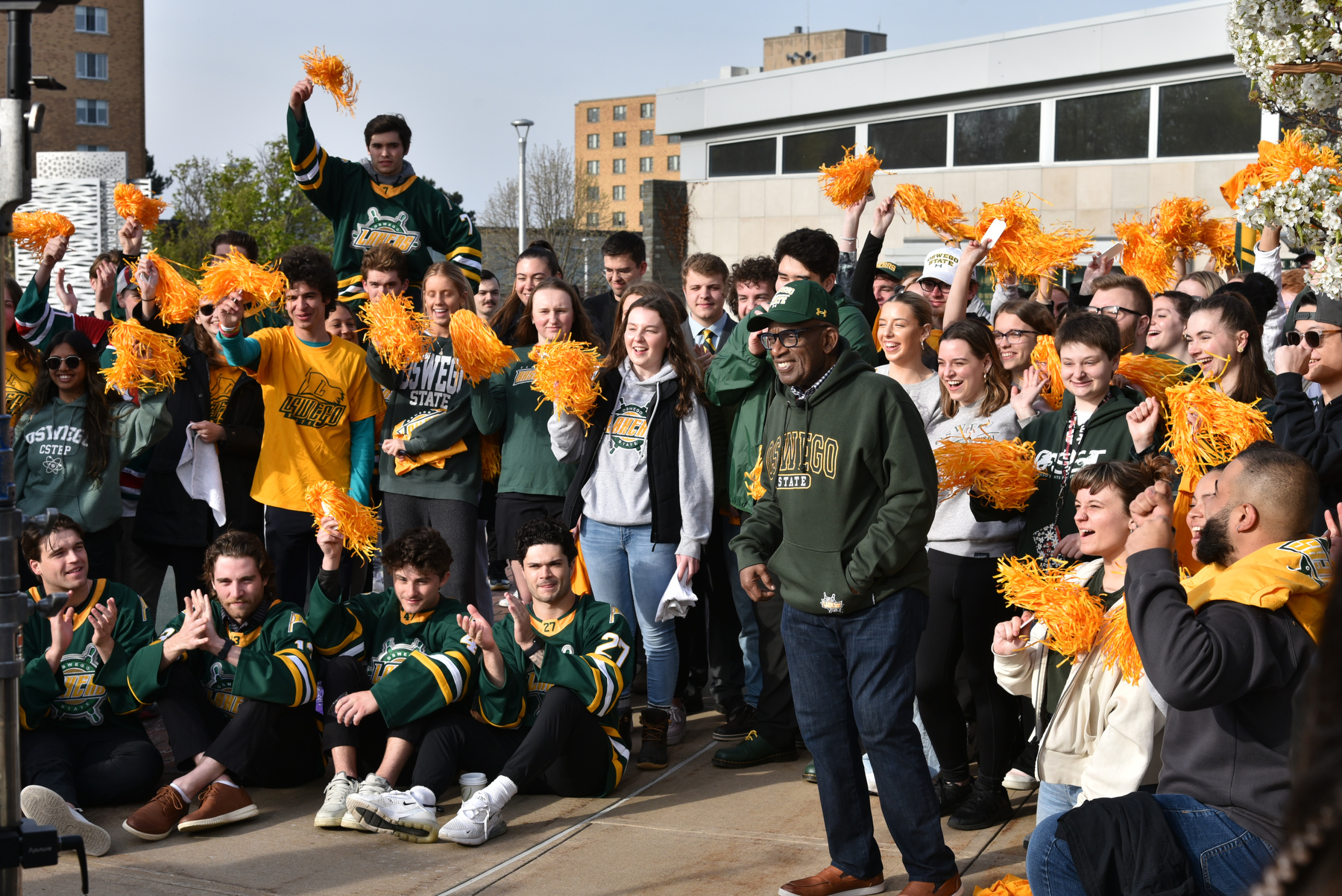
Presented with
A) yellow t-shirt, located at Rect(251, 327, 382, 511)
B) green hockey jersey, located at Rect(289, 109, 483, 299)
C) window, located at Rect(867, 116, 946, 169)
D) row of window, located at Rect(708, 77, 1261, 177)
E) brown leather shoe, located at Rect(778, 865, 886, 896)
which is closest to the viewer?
brown leather shoe, located at Rect(778, 865, 886, 896)

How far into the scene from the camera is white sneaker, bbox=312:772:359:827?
4.98 m

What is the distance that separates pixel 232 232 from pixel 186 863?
4.32 metres

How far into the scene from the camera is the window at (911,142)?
25953mm

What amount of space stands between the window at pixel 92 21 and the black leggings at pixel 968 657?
65.0m

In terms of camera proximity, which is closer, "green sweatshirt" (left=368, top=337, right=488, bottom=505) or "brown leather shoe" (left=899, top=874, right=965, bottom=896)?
"brown leather shoe" (left=899, top=874, right=965, bottom=896)

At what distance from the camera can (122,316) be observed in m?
7.32

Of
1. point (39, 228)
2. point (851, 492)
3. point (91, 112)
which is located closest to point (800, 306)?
point (851, 492)

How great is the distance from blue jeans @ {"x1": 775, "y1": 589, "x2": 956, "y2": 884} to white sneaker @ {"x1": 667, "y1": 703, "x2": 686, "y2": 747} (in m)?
1.91

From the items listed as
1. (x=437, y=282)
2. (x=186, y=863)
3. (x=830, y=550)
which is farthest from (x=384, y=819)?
(x=437, y=282)

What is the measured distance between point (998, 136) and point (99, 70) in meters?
51.0

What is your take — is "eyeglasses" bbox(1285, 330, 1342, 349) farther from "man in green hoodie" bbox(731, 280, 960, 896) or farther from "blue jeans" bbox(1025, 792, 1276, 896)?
"blue jeans" bbox(1025, 792, 1276, 896)

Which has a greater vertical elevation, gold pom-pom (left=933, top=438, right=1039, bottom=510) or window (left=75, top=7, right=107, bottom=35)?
window (left=75, top=7, right=107, bottom=35)

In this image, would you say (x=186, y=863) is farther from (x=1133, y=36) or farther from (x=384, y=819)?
(x=1133, y=36)

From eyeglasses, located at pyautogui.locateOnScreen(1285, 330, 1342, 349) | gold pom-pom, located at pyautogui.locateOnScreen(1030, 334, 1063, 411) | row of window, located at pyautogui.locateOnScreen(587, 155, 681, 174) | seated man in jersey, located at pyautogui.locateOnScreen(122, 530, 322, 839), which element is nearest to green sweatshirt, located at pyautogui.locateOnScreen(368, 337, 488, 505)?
seated man in jersey, located at pyautogui.locateOnScreen(122, 530, 322, 839)
